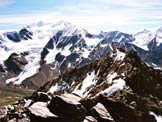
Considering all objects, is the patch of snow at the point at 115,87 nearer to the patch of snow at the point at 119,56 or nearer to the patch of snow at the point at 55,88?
the patch of snow at the point at 119,56

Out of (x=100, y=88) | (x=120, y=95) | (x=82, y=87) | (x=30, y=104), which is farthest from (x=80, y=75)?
(x=30, y=104)

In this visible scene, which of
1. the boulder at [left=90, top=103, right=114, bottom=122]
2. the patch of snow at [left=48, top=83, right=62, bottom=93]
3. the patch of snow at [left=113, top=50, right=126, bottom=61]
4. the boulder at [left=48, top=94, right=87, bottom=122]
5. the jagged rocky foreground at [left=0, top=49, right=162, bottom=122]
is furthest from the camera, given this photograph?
the patch of snow at [left=48, top=83, right=62, bottom=93]

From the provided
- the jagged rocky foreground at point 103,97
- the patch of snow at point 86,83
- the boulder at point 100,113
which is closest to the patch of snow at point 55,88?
the jagged rocky foreground at point 103,97

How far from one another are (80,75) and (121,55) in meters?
20.8

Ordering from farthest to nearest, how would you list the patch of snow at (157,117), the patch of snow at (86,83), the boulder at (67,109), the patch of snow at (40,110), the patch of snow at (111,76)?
1. the patch of snow at (86,83)
2. the patch of snow at (111,76)
3. the patch of snow at (157,117)
4. the boulder at (67,109)
5. the patch of snow at (40,110)

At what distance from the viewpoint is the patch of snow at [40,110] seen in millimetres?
93988

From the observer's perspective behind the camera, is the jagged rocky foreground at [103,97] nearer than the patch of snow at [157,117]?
Yes

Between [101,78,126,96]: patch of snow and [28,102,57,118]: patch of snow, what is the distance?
1002 inches

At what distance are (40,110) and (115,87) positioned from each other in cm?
3342

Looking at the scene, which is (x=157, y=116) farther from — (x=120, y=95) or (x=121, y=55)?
(x=121, y=55)

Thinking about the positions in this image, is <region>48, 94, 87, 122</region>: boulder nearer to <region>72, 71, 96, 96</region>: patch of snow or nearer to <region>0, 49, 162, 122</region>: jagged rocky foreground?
<region>0, 49, 162, 122</region>: jagged rocky foreground

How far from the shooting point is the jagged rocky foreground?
320 feet

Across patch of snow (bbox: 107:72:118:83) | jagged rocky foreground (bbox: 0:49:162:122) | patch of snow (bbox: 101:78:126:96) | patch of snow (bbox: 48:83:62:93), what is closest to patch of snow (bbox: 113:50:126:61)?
jagged rocky foreground (bbox: 0:49:162:122)

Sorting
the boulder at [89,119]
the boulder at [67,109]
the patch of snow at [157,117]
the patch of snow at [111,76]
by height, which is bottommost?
the patch of snow at [157,117]
